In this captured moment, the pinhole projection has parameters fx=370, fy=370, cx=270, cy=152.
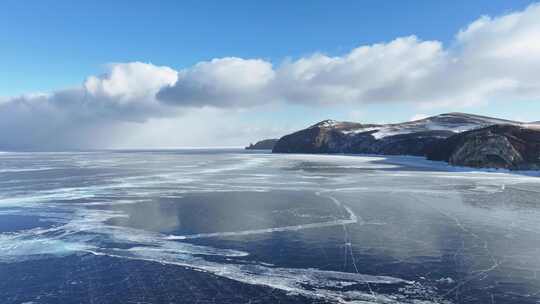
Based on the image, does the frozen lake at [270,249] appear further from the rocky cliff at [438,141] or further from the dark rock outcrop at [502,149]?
the rocky cliff at [438,141]

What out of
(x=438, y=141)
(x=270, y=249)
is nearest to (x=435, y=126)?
(x=438, y=141)

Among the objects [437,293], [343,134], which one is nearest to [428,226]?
[437,293]

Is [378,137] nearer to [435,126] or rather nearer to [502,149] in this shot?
[435,126]

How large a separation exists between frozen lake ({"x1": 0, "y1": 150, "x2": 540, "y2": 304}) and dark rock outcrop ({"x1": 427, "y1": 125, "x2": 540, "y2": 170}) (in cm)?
3318

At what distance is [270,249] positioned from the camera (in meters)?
15.1

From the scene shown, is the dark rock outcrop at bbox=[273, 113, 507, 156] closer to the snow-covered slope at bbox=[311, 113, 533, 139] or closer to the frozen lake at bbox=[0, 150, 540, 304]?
the snow-covered slope at bbox=[311, 113, 533, 139]

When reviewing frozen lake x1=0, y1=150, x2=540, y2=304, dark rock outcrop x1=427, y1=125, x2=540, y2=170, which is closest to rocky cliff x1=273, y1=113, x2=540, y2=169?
dark rock outcrop x1=427, y1=125, x2=540, y2=170

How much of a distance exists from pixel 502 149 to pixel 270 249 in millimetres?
57037

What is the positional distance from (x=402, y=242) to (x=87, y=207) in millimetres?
19896

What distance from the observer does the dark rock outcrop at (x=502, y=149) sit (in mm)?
56719

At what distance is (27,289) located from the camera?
11.2m

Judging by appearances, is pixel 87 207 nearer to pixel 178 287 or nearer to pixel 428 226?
pixel 178 287

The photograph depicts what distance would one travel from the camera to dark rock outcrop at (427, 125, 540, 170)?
56719 millimetres

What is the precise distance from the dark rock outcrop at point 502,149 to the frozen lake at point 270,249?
3318 centimetres
